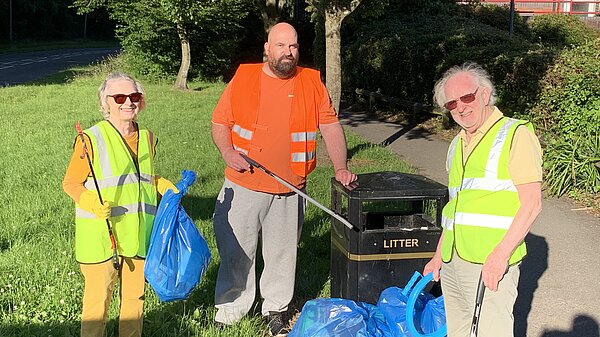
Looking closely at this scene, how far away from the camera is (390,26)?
1934cm

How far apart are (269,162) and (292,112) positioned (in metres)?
0.34

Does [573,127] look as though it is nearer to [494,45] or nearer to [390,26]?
[494,45]

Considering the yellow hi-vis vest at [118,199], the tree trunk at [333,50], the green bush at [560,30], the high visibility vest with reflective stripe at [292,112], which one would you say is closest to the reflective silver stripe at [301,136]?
the high visibility vest with reflective stripe at [292,112]

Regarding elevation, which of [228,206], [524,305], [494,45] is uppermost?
[494,45]

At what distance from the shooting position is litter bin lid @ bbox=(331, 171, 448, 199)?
4.07 meters

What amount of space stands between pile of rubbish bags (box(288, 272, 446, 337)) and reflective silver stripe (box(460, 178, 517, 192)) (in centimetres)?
65

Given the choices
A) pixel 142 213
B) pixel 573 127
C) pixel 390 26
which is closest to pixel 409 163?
pixel 573 127

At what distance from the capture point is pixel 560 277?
5695mm

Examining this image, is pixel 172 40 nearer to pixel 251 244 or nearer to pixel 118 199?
pixel 251 244

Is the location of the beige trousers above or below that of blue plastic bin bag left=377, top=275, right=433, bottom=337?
above

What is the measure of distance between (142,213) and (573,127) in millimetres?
6334

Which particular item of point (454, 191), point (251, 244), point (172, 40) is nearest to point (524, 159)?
point (454, 191)

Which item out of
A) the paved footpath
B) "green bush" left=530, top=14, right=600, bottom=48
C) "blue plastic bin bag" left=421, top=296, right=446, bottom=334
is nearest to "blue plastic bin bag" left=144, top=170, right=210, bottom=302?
"blue plastic bin bag" left=421, top=296, right=446, bottom=334

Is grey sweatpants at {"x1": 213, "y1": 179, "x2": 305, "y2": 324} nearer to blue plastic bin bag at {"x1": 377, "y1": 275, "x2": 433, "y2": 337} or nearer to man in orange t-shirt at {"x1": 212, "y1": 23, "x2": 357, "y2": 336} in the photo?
man in orange t-shirt at {"x1": 212, "y1": 23, "x2": 357, "y2": 336}
